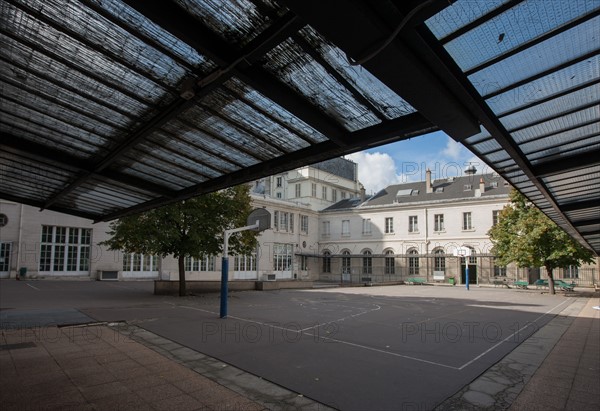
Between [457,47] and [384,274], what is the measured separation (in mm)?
47514

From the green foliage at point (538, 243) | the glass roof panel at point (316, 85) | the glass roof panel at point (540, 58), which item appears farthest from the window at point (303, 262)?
the glass roof panel at point (540, 58)

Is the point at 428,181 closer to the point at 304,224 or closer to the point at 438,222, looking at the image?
the point at 438,222

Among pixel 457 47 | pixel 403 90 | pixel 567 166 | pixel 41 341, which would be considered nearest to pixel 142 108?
pixel 403 90

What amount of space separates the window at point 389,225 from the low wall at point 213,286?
21372mm

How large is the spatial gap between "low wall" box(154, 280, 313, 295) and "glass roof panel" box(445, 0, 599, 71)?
67.8ft

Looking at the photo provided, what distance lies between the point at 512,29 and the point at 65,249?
1367 inches

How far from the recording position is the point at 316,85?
13.2ft

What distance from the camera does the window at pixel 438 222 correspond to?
46031mm

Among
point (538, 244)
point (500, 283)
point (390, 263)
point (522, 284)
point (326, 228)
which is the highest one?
point (326, 228)

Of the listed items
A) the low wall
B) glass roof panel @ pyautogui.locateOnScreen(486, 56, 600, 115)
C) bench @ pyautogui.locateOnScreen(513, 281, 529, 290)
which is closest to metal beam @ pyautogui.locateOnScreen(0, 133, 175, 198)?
glass roof panel @ pyautogui.locateOnScreen(486, 56, 600, 115)

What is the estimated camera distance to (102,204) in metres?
11.0

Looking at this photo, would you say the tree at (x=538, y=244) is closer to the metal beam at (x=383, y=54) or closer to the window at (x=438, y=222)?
the window at (x=438, y=222)

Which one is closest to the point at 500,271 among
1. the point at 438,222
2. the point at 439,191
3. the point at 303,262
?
the point at 438,222

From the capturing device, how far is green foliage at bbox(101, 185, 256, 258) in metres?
19.0
